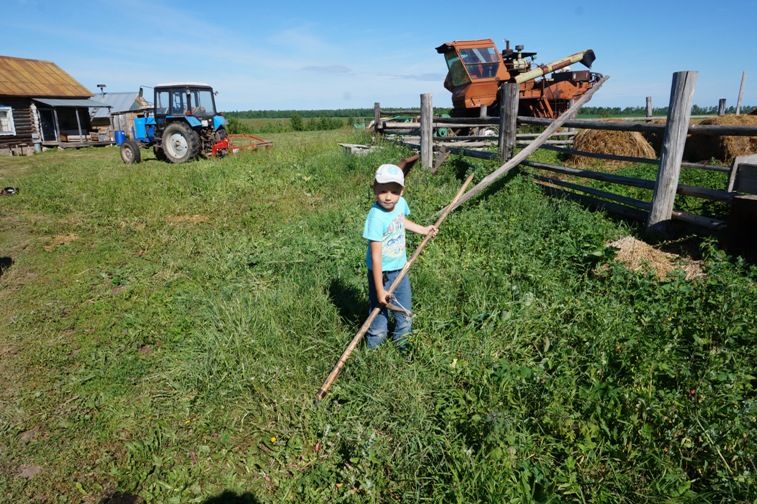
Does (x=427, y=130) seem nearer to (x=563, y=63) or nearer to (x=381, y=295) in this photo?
(x=381, y=295)

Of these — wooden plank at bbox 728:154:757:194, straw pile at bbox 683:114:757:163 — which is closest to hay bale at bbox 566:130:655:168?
straw pile at bbox 683:114:757:163

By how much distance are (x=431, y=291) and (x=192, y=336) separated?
212cm

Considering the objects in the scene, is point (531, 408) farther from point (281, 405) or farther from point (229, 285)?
point (229, 285)

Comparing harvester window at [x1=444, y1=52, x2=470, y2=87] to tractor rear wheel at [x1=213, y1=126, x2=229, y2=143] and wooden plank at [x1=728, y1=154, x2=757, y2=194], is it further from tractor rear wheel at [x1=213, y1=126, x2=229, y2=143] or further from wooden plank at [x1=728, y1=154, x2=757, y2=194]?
wooden plank at [x1=728, y1=154, x2=757, y2=194]

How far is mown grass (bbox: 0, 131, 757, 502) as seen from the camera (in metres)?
2.42

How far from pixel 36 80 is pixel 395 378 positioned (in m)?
32.1

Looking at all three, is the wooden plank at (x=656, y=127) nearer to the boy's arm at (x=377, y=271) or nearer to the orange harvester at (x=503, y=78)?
the boy's arm at (x=377, y=271)

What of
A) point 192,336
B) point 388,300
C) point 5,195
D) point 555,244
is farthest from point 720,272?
point 5,195

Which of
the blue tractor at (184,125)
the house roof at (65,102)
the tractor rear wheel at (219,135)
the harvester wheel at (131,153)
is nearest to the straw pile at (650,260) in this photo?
the blue tractor at (184,125)

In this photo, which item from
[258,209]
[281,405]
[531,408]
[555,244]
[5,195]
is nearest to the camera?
[531,408]

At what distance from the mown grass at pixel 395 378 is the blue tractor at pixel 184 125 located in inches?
397

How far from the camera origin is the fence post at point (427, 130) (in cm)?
912

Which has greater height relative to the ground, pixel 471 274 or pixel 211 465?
pixel 471 274

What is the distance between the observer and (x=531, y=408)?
2715mm
